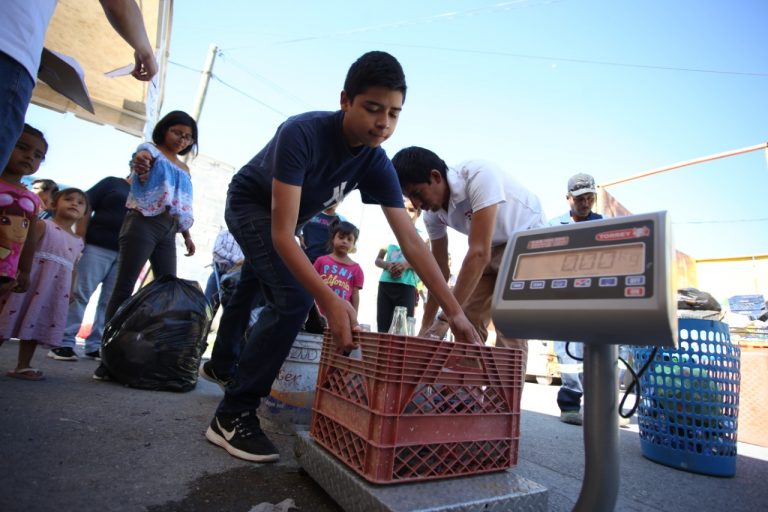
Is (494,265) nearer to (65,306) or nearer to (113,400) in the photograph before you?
(113,400)

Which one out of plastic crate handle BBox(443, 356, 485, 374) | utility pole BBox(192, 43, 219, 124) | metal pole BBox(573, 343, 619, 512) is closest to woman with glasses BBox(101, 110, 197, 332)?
plastic crate handle BBox(443, 356, 485, 374)

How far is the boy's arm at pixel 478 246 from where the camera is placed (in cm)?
217

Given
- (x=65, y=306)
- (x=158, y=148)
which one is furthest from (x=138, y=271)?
(x=158, y=148)

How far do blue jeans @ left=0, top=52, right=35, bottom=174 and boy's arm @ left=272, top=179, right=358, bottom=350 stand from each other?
68 centimetres

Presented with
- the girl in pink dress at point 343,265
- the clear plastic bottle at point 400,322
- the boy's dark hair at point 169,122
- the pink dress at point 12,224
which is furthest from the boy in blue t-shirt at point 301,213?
the girl in pink dress at point 343,265

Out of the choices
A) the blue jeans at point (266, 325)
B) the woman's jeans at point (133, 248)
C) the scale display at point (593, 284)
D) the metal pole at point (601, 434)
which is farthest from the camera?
the woman's jeans at point (133, 248)

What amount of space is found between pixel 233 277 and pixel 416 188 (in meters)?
1.81

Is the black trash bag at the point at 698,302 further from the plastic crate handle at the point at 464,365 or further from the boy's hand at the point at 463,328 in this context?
the plastic crate handle at the point at 464,365

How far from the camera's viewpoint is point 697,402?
84.7 inches

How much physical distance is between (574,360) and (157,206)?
3.20 metres

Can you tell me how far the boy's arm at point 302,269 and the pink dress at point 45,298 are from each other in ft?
6.20

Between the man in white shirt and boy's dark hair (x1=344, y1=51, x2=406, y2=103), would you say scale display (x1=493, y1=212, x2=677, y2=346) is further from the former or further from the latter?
the man in white shirt

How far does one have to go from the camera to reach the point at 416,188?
2.33 metres

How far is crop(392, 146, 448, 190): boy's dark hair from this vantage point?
229 cm
